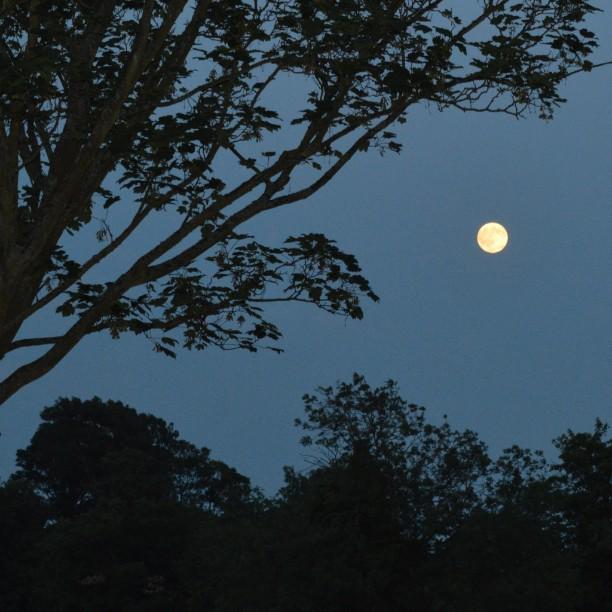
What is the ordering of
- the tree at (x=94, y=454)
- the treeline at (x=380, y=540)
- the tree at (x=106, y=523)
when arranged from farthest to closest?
the tree at (x=94, y=454) → the tree at (x=106, y=523) → the treeline at (x=380, y=540)

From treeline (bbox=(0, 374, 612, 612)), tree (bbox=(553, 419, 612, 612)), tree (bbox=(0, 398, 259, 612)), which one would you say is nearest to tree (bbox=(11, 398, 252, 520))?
tree (bbox=(0, 398, 259, 612))

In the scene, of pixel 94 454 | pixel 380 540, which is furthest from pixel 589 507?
pixel 94 454

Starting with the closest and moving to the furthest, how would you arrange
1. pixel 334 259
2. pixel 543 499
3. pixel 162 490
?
1. pixel 334 259
2. pixel 543 499
3. pixel 162 490

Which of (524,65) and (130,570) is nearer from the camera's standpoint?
(524,65)

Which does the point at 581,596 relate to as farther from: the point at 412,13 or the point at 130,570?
the point at 412,13

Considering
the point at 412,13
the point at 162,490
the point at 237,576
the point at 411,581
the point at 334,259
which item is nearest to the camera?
the point at 412,13

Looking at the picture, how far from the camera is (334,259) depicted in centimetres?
1279

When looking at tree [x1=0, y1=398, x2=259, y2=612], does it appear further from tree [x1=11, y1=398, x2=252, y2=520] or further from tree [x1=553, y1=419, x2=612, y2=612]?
tree [x1=553, y1=419, x2=612, y2=612]

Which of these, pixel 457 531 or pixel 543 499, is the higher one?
pixel 543 499

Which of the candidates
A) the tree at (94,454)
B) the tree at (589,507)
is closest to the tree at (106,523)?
the tree at (94,454)

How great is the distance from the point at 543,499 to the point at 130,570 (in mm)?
23666

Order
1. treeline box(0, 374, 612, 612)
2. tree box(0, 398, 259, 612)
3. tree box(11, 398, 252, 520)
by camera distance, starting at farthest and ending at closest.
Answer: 1. tree box(11, 398, 252, 520)
2. tree box(0, 398, 259, 612)
3. treeline box(0, 374, 612, 612)

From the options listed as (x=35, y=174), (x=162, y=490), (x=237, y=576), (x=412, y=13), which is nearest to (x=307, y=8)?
(x=412, y=13)

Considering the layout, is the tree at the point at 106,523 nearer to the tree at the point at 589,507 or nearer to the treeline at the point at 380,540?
the treeline at the point at 380,540
